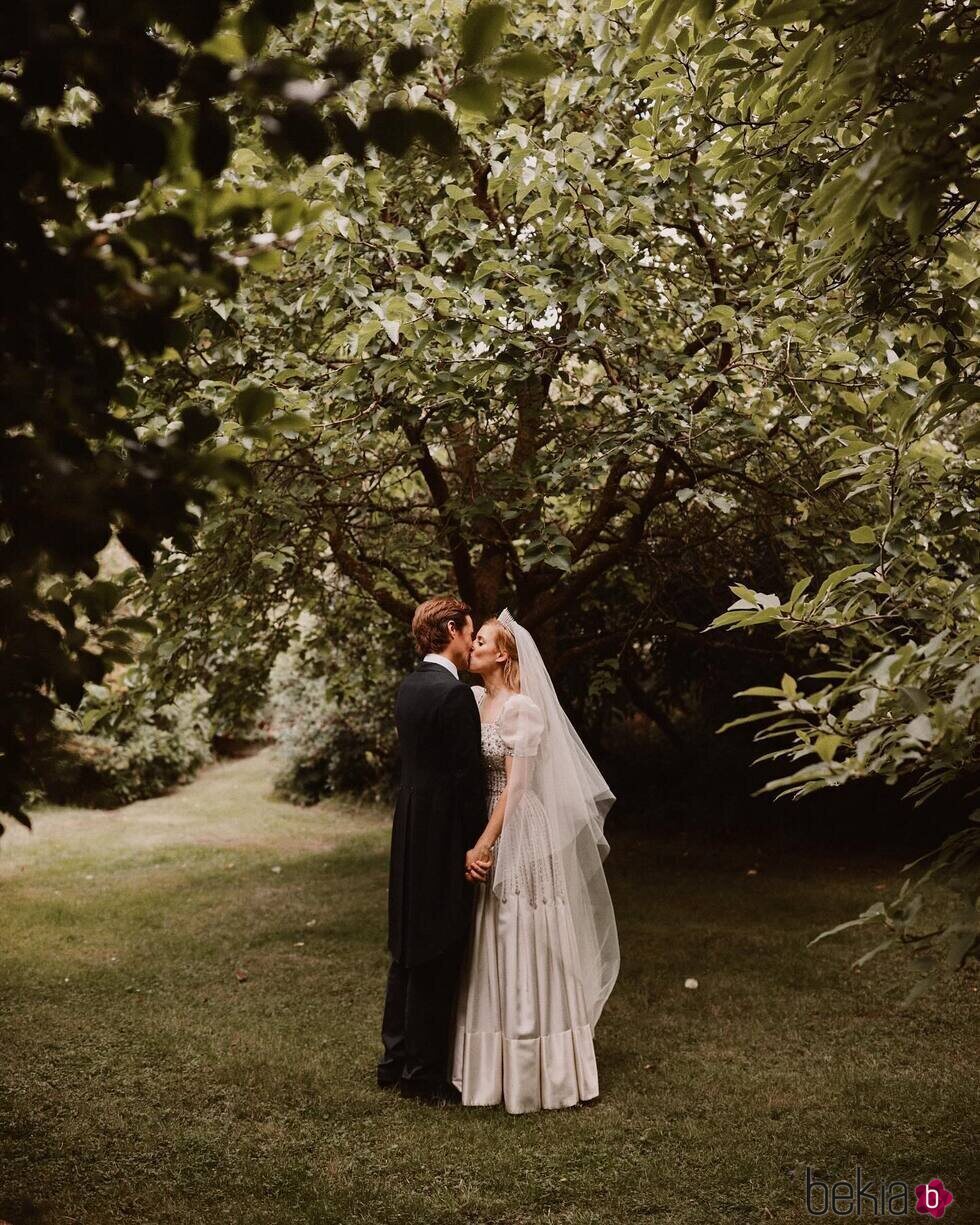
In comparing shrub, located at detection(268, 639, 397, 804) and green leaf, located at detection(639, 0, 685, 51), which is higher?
green leaf, located at detection(639, 0, 685, 51)

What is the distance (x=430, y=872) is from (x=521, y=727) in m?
0.82

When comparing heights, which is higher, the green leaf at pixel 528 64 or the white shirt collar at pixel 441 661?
the green leaf at pixel 528 64

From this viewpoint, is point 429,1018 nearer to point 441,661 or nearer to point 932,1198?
point 441,661

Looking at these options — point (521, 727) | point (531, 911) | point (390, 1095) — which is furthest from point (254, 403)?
point (390, 1095)

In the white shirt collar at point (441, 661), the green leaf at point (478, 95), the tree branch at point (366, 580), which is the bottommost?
the white shirt collar at point (441, 661)

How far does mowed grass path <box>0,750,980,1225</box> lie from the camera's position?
383 cm

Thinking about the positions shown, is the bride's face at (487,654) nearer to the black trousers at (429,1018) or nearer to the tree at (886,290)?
the black trousers at (429,1018)

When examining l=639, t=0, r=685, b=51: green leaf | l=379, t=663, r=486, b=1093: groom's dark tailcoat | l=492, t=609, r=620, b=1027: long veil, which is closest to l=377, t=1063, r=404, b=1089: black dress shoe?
l=379, t=663, r=486, b=1093: groom's dark tailcoat

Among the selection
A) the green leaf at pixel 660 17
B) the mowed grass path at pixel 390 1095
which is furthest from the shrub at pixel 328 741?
the green leaf at pixel 660 17

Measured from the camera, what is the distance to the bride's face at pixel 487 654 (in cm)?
502

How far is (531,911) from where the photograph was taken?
4.75m

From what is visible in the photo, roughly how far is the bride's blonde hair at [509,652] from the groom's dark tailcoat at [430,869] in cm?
32

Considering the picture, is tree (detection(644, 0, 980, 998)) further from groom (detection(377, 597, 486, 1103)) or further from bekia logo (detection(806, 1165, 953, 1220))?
groom (detection(377, 597, 486, 1103))

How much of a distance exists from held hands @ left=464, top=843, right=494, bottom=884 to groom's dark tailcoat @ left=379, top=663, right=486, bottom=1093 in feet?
0.14
